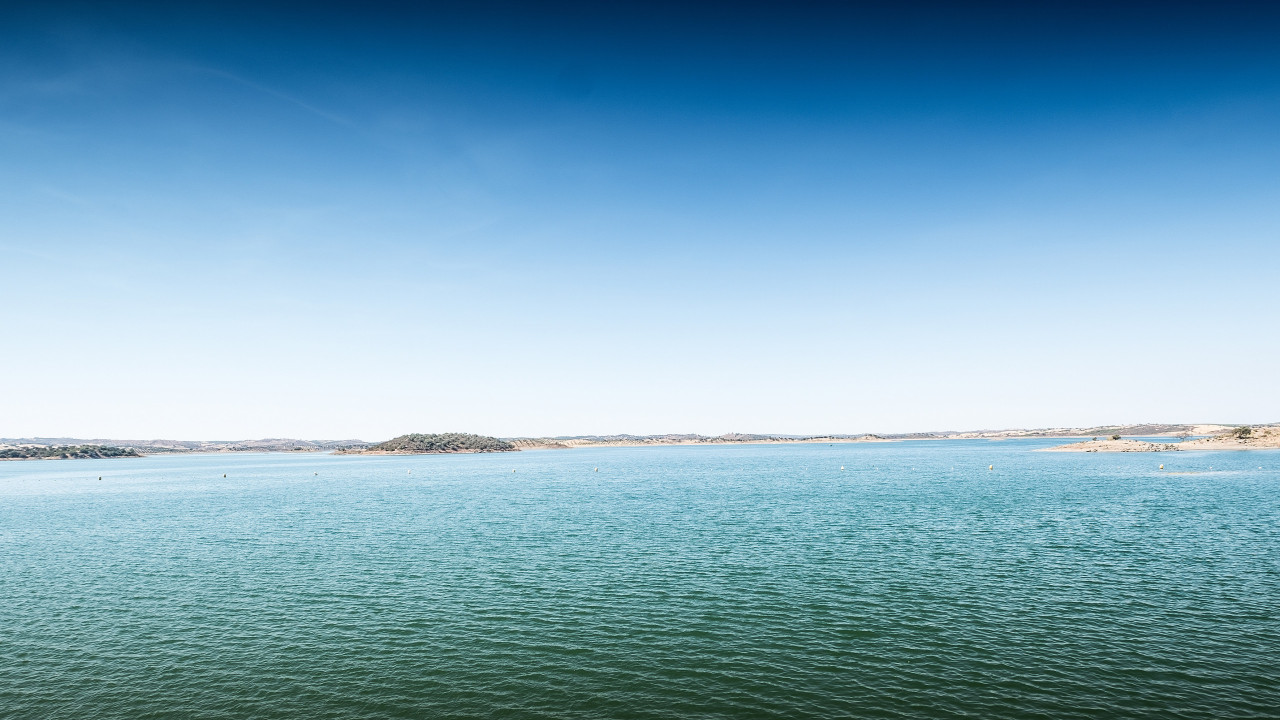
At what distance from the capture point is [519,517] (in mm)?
77750

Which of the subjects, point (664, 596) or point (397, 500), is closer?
point (664, 596)

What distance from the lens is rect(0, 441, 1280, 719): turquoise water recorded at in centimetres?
2600

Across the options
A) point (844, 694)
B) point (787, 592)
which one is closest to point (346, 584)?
point (787, 592)

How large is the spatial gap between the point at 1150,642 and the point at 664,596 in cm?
2496

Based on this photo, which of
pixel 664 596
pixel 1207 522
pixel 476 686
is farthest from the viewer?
pixel 1207 522

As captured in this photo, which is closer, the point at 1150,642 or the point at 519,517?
the point at 1150,642

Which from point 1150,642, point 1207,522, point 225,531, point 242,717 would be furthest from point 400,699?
point 1207,522

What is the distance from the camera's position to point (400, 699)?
26.4 m

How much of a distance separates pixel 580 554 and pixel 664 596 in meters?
15.1

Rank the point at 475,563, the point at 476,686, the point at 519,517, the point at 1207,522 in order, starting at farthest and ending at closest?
the point at 519,517 < the point at 1207,522 < the point at 475,563 < the point at 476,686

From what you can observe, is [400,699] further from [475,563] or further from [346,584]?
[475,563]

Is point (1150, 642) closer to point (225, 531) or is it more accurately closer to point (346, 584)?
point (346, 584)

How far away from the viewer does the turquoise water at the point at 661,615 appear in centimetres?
2600

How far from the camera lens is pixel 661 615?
3647 cm
